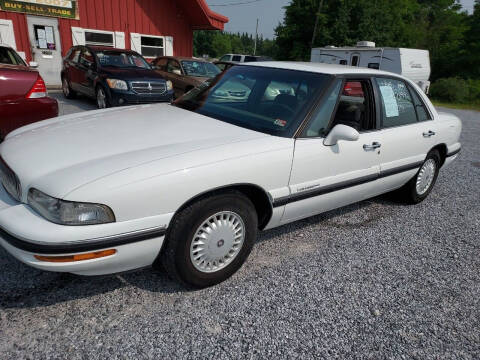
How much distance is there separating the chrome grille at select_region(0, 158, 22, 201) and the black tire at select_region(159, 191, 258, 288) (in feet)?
3.13

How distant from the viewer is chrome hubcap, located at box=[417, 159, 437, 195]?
4371mm

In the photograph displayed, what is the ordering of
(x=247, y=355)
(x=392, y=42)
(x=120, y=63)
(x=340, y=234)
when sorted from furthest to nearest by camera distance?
(x=392, y=42), (x=120, y=63), (x=340, y=234), (x=247, y=355)

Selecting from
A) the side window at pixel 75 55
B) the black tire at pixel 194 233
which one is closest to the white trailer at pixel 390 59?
the side window at pixel 75 55

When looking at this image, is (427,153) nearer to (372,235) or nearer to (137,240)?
(372,235)

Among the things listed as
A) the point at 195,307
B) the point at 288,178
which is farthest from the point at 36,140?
the point at 288,178

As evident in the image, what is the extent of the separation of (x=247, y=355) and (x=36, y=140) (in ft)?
6.70

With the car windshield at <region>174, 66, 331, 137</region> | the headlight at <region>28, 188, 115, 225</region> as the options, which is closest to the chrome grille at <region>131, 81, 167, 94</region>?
the car windshield at <region>174, 66, 331, 137</region>

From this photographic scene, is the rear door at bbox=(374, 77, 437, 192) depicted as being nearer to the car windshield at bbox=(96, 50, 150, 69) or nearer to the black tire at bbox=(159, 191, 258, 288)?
the black tire at bbox=(159, 191, 258, 288)

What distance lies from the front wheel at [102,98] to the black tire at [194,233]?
6.70 meters

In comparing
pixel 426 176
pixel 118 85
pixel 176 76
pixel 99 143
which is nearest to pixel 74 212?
pixel 99 143

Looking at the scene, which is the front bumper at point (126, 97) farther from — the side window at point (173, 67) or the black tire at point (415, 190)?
the black tire at point (415, 190)

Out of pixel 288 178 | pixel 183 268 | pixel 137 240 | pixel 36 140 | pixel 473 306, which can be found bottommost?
pixel 473 306

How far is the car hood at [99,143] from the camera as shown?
2166mm

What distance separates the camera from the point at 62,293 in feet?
8.24
